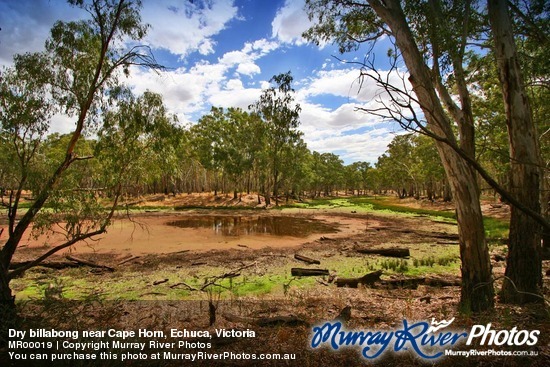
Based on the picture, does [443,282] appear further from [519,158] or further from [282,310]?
[282,310]

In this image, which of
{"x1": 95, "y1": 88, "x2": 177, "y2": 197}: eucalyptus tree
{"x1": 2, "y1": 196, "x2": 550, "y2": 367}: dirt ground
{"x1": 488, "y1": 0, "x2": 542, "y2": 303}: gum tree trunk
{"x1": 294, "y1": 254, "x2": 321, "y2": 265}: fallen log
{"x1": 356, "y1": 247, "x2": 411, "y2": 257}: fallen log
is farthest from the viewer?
{"x1": 356, "y1": 247, "x2": 411, "y2": 257}: fallen log

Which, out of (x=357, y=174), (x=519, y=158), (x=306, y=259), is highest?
(x=357, y=174)

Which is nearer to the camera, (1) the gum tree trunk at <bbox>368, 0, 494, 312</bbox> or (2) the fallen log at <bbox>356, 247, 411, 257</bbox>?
(1) the gum tree trunk at <bbox>368, 0, 494, 312</bbox>

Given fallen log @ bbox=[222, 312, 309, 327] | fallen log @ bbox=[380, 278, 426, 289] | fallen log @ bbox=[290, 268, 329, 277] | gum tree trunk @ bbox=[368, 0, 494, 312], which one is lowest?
fallen log @ bbox=[290, 268, 329, 277]

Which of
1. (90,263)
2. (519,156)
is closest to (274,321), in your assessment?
(519,156)

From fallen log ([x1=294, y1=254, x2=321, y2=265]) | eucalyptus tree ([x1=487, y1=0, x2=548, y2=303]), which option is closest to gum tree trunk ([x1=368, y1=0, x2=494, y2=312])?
eucalyptus tree ([x1=487, y1=0, x2=548, y2=303])

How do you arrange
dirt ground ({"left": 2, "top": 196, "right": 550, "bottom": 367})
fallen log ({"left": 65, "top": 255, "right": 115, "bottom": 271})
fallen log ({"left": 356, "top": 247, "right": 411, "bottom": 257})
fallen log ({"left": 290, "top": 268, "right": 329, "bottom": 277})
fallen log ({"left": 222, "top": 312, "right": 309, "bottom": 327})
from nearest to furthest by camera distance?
1. dirt ground ({"left": 2, "top": 196, "right": 550, "bottom": 367})
2. fallen log ({"left": 222, "top": 312, "right": 309, "bottom": 327})
3. fallen log ({"left": 290, "top": 268, "right": 329, "bottom": 277})
4. fallen log ({"left": 65, "top": 255, "right": 115, "bottom": 271})
5. fallen log ({"left": 356, "top": 247, "right": 411, "bottom": 257})

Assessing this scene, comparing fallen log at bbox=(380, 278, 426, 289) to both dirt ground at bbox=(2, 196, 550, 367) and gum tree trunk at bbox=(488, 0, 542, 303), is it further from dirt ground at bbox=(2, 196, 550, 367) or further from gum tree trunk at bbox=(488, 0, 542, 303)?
gum tree trunk at bbox=(488, 0, 542, 303)
